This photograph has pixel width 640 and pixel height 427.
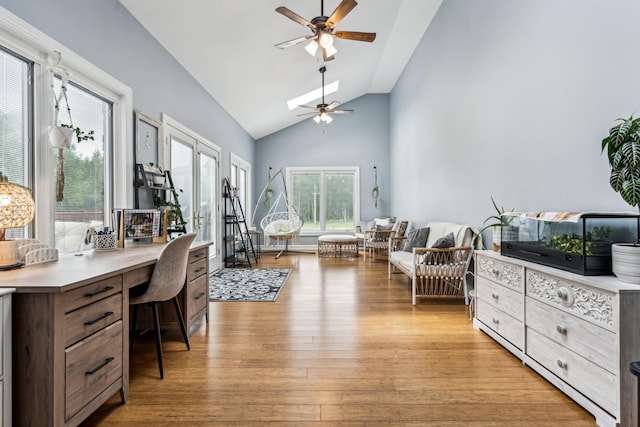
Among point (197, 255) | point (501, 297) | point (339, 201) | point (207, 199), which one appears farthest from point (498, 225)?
point (339, 201)

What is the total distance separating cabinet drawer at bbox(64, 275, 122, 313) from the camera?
53.5 inches

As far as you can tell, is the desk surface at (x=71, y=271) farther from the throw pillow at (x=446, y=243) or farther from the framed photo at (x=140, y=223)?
the throw pillow at (x=446, y=243)

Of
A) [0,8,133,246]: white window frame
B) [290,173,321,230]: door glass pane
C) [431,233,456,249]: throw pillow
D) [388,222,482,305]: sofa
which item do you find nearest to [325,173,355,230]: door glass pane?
[290,173,321,230]: door glass pane

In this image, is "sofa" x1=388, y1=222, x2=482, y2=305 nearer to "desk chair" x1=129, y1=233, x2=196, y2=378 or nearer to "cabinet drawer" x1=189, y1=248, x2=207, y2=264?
"cabinet drawer" x1=189, y1=248, x2=207, y2=264

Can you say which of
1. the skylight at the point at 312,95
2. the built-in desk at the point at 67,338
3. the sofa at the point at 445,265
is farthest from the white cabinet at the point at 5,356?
the skylight at the point at 312,95

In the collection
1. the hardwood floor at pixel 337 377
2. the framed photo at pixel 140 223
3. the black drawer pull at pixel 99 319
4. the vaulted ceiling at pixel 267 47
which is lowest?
the hardwood floor at pixel 337 377

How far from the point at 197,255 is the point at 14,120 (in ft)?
4.80

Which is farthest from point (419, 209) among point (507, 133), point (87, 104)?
point (87, 104)

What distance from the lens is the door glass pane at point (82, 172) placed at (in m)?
2.27

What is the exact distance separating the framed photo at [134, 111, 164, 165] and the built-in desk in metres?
1.54

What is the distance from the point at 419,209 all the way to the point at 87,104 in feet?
16.2

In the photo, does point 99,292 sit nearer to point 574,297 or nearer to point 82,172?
point 82,172

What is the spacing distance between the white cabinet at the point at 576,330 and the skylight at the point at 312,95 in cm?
527

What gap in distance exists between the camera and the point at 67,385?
4.41 ft
